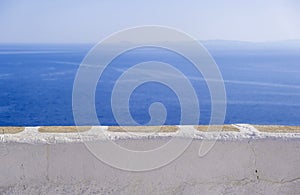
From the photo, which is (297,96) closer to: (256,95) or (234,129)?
(256,95)

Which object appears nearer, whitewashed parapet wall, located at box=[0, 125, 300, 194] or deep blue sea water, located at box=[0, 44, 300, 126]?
whitewashed parapet wall, located at box=[0, 125, 300, 194]

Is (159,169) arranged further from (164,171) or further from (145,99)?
(145,99)

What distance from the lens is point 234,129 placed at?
2236mm

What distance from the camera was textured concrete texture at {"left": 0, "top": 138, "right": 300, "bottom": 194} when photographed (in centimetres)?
204

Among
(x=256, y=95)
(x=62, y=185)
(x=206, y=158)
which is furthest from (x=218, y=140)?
(x=256, y=95)

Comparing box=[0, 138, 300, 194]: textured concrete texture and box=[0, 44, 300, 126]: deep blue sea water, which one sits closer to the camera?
box=[0, 138, 300, 194]: textured concrete texture

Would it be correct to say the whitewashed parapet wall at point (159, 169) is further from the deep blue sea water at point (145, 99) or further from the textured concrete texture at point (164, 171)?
the deep blue sea water at point (145, 99)

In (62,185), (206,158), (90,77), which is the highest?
(90,77)

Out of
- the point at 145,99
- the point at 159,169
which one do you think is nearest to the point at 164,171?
the point at 159,169

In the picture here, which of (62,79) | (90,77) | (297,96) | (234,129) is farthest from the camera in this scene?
(62,79)

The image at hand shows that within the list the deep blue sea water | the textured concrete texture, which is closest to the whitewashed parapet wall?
the textured concrete texture

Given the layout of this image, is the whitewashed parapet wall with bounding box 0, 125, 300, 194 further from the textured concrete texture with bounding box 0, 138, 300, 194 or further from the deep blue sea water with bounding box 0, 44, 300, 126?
the deep blue sea water with bounding box 0, 44, 300, 126

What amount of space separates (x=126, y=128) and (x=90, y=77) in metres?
0.76

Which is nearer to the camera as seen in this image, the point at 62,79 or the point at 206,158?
the point at 206,158
